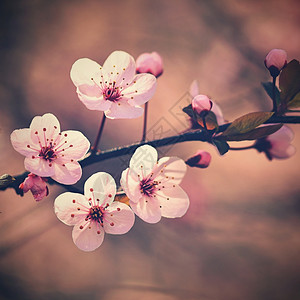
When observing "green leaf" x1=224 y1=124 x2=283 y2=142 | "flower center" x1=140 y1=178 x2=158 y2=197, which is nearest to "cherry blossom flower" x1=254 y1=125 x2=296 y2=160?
"green leaf" x1=224 y1=124 x2=283 y2=142

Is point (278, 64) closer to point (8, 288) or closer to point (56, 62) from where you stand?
point (56, 62)

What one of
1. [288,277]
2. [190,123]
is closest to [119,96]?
[190,123]

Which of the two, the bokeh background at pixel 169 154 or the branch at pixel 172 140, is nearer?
the branch at pixel 172 140

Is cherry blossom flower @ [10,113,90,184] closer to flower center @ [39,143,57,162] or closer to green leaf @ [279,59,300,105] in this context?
flower center @ [39,143,57,162]

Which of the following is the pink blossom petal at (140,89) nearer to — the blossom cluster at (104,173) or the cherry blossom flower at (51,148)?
the blossom cluster at (104,173)

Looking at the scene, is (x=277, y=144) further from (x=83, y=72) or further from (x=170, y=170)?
(x=83, y=72)

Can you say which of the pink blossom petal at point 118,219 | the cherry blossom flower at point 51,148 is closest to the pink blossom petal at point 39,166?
the cherry blossom flower at point 51,148

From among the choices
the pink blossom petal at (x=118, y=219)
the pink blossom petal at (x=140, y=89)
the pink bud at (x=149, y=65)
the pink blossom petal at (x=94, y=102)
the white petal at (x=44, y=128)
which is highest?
the pink bud at (x=149, y=65)
